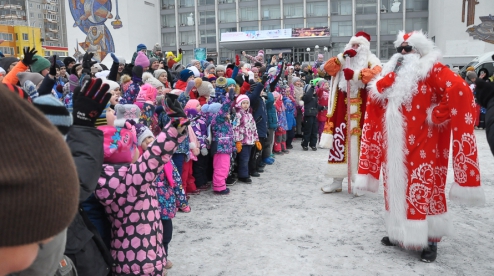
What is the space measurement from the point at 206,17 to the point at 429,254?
4969cm

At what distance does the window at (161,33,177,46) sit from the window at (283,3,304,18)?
48.0 feet

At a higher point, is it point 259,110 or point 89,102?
point 89,102

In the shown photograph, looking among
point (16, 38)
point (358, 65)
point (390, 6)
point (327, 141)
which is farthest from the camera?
point (390, 6)

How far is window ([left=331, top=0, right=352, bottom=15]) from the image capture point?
4516 centimetres

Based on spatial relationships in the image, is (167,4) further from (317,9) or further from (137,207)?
(137,207)

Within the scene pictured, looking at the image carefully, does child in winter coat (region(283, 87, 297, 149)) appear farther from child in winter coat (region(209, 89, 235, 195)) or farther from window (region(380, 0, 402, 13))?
window (region(380, 0, 402, 13))

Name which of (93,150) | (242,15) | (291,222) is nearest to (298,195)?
(291,222)

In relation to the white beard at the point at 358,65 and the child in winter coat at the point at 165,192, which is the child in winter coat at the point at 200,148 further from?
the white beard at the point at 358,65

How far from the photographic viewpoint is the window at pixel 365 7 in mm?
A: 44469

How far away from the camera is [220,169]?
5586 millimetres

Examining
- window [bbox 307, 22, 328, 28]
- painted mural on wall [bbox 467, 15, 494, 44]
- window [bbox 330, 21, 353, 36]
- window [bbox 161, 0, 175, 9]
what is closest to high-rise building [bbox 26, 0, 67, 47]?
window [bbox 161, 0, 175, 9]

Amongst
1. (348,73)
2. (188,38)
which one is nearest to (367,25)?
(188,38)

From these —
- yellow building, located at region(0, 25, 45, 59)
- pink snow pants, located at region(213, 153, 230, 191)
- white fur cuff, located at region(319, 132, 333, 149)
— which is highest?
yellow building, located at region(0, 25, 45, 59)

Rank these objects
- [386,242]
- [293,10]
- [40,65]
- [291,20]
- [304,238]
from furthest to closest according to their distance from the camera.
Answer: [293,10], [291,20], [40,65], [304,238], [386,242]
